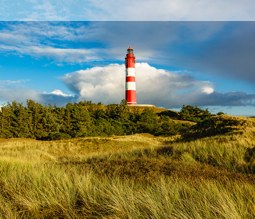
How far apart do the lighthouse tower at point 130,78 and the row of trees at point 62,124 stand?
10739 millimetres

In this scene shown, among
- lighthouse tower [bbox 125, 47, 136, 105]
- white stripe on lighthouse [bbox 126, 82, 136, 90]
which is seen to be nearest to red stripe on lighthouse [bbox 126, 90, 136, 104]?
lighthouse tower [bbox 125, 47, 136, 105]

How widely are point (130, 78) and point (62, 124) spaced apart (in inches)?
669

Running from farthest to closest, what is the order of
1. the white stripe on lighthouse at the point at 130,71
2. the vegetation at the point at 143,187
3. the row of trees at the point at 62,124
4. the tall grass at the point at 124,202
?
the white stripe on lighthouse at the point at 130,71
the row of trees at the point at 62,124
the vegetation at the point at 143,187
the tall grass at the point at 124,202

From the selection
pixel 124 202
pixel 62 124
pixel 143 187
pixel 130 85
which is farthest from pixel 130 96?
pixel 124 202

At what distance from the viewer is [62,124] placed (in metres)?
50.2

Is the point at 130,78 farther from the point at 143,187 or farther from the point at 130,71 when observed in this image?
the point at 143,187

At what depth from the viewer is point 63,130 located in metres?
49.8

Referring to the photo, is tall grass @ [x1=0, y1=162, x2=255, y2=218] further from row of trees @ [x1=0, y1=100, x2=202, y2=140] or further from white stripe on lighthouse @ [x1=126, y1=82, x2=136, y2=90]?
white stripe on lighthouse @ [x1=126, y1=82, x2=136, y2=90]

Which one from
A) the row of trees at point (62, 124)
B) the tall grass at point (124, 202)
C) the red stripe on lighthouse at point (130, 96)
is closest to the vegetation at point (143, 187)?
the tall grass at point (124, 202)

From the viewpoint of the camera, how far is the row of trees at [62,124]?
4778 cm

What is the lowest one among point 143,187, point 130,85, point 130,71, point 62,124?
point 143,187

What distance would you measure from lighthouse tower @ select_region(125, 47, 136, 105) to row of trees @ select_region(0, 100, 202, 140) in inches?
423

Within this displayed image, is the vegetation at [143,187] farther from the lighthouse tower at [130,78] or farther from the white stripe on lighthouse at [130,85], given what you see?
the white stripe on lighthouse at [130,85]

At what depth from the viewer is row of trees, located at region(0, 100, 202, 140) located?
47781mm
